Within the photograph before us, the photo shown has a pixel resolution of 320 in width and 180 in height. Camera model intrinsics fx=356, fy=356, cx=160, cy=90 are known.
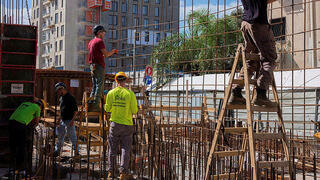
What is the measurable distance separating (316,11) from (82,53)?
34.9 m

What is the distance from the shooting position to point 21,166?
6.58 metres

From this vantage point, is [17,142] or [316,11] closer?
[17,142]

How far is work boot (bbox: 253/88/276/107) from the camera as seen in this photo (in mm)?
4531

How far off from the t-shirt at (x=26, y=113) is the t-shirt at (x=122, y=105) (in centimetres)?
156

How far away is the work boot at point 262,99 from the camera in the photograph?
453cm

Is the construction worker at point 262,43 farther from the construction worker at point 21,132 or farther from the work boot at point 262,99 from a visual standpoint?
the construction worker at point 21,132

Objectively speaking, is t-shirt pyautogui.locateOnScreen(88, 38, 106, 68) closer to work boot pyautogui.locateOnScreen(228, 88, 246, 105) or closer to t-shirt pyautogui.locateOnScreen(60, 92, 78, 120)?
t-shirt pyautogui.locateOnScreen(60, 92, 78, 120)

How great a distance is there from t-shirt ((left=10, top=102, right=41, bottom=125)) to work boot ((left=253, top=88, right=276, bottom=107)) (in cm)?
410

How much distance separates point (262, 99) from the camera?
454 centimetres

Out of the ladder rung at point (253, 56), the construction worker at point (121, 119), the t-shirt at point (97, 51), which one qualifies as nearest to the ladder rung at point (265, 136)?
the ladder rung at point (253, 56)

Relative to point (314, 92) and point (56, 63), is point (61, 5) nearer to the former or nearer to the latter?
point (56, 63)

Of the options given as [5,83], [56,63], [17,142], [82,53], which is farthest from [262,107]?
[56,63]

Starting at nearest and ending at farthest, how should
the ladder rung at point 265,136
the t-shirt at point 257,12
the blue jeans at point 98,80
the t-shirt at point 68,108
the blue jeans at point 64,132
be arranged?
the ladder rung at point 265,136 < the t-shirt at point 257,12 < the blue jeans at point 98,80 < the blue jeans at point 64,132 < the t-shirt at point 68,108

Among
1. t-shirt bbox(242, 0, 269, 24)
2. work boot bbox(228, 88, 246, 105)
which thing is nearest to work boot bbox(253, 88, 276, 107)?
work boot bbox(228, 88, 246, 105)
